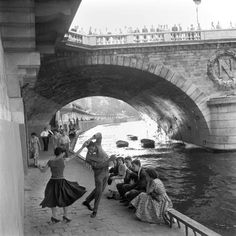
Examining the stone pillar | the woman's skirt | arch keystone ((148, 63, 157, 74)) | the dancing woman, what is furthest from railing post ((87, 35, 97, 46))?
the woman's skirt

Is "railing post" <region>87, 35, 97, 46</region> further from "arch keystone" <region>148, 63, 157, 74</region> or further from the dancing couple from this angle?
the dancing couple

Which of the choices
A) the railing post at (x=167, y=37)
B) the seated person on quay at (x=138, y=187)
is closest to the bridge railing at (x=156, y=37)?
the railing post at (x=167, y=37)

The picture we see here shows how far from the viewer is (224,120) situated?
20625 millimetres

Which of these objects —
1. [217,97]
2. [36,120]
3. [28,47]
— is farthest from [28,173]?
[36,120]

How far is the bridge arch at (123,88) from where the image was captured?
20312 mm

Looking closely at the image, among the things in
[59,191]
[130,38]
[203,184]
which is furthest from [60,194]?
[130,38]

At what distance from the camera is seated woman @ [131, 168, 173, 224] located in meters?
6.35

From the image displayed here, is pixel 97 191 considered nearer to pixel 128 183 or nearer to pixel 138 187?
pixel 138 187

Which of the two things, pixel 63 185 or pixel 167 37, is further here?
pixel 167 37

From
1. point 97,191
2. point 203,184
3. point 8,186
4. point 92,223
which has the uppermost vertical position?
point 8,186

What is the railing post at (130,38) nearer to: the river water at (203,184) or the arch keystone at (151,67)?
the arch keystone at (151,67)

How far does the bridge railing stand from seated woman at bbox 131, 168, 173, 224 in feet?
48.2

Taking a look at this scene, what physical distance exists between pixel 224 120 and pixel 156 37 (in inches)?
233

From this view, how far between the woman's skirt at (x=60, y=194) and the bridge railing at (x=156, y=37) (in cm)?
1449
